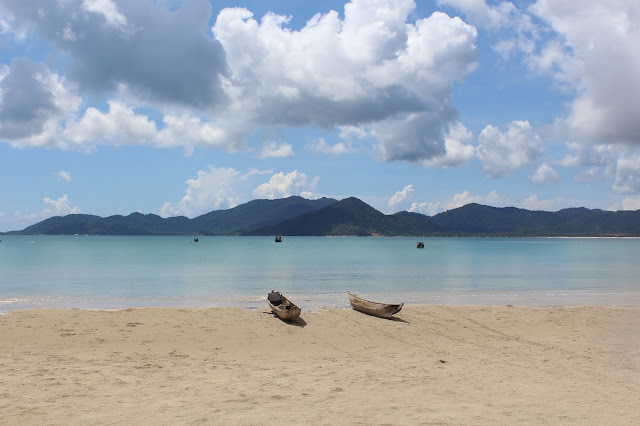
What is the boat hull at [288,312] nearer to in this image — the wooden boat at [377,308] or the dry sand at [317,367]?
the dry sand at [317,367]

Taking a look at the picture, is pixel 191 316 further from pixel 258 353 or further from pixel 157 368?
pixel 157 368

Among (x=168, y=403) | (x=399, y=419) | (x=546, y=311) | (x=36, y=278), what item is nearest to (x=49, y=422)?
(x=168, y=403)

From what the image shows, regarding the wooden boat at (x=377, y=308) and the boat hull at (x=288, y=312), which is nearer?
the boat hull at (x=288, y=312)

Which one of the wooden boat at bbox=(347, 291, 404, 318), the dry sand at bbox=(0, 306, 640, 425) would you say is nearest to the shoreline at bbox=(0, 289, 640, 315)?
the wooden boat at bbox=(347, 291, 404, 318)

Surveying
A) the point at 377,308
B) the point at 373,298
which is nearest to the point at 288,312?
the point at 377,308

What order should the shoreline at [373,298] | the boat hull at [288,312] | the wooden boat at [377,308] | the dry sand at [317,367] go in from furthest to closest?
the shoreline at [373,298], the wooden boat at [377,308], the boat hull at [288,312], the dry sand at [317,367]

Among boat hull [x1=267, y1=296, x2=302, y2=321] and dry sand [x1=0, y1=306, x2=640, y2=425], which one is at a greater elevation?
boat hull [x1=267, y1=296, x2=302, y2=321]

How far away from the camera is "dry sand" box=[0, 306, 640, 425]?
36.3 feet

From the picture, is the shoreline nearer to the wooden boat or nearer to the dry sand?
the wooden boat

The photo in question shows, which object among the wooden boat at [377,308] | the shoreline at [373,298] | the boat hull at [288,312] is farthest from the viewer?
the shoreline at [373,298]

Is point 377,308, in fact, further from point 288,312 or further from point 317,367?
point 317,367

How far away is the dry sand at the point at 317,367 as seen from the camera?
11.1 metres

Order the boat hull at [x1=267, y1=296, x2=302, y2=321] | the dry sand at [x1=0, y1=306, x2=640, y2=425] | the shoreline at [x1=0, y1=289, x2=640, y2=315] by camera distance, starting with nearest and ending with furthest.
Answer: the dry sand at [x1=0, y1=306, x2=640, y2=425] → the boat hull at [x1=267, y1=296, x2=302, y2=321] → the shoreline at [x1=0, y1=289, x2=640, y2=315]

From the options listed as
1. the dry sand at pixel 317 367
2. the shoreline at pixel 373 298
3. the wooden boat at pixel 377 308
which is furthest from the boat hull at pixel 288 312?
the shoreline at pixel 373 298
